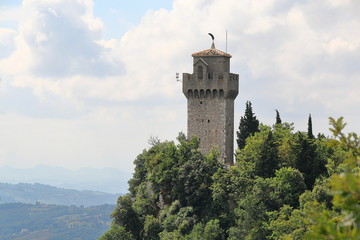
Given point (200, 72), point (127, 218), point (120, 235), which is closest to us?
point (120, 235)

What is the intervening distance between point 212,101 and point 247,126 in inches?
154

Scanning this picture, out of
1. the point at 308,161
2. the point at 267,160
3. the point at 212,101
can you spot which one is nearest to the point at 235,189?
the point at 267,160

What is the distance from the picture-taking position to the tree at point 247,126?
7162 centimetres

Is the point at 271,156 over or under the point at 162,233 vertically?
over

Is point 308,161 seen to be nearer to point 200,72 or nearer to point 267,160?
point 267,160

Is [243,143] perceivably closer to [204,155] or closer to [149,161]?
[204,155]

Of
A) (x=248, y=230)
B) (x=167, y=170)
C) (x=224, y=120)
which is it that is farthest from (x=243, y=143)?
(x=248, y=230)

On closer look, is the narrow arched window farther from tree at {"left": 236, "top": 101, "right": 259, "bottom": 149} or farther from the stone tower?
tree at {"left": 236, "top": 101, "right": 259, "bottom": 149}

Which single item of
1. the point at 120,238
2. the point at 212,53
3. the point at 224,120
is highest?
the point at 212,53

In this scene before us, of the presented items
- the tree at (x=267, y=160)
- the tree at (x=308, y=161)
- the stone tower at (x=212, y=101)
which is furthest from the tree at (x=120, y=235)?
the tree at (x=308, y=161)

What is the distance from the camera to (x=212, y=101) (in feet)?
235

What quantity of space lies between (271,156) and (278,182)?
12.8 feet

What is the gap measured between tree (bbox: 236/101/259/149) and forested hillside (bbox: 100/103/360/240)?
9 centimetres

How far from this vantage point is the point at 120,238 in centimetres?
7162
